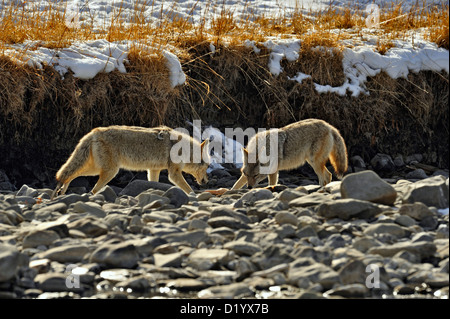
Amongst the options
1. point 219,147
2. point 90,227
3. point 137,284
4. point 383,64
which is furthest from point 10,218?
point 383,64

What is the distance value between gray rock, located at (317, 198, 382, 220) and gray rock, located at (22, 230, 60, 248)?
252cm

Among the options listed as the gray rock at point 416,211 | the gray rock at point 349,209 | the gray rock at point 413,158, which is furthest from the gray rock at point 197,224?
the gray rock at point 413,158

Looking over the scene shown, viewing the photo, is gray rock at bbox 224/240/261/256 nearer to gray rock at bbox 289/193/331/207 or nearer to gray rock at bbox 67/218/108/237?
gray rock at bbox 67/218/108/237

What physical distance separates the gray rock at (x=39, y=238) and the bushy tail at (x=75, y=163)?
3376 millimetres

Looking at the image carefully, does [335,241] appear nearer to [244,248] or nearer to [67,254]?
[244,248]

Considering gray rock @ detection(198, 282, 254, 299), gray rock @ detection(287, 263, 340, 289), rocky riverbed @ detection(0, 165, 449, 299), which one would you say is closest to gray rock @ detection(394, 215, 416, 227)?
rocky riverbed @ detection(0, 165, 449, 299)

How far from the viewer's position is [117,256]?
15.6 ft

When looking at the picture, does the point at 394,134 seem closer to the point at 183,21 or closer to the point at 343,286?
the point at 183,21

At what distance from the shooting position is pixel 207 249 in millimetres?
5070

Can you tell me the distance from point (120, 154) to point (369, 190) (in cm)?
421

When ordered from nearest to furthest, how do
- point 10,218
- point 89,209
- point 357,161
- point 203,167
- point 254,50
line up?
1. point 10,218
2. point 89,209
3. point 203,167
4. point 357,161
5. point 254,50

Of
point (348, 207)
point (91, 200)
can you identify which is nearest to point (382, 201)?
point (348, 207)

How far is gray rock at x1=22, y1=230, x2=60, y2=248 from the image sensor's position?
17.0 feet
